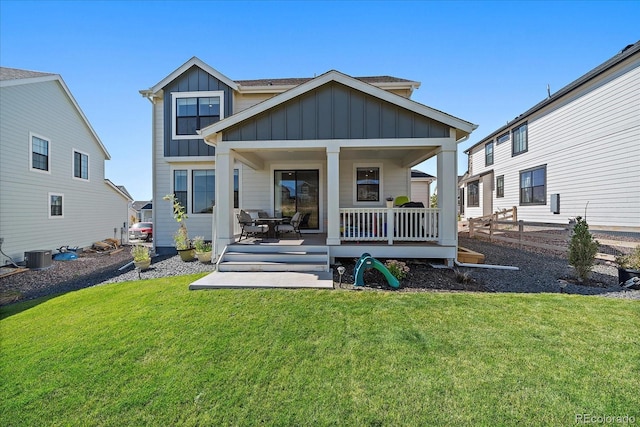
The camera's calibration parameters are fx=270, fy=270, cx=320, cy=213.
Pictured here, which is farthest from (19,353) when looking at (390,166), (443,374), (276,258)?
(390,166)

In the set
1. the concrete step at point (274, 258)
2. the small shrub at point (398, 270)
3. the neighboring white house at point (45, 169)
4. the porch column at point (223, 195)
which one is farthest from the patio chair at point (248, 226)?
the neighboring white house at point (45, 169)

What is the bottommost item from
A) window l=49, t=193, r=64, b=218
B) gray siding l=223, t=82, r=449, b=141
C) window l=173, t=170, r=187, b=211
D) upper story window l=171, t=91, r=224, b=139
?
window l=49, t=193, r=64, b=218

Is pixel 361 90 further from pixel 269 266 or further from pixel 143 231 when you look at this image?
pixel 143 231

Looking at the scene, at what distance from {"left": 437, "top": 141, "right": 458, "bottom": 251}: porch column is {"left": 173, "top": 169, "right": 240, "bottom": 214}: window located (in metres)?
7.32

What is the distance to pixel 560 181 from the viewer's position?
42.1 ft

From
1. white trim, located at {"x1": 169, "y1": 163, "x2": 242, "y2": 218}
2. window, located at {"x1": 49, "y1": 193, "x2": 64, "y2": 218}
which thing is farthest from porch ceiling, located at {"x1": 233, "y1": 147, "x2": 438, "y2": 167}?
window, located at {"x1": 49, "y1": 193, "x2": 64, "y2": 218}

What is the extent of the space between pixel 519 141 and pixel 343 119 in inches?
578

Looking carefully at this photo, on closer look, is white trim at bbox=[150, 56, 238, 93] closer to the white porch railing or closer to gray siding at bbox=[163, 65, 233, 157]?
gray siding at bbox=[163, 65, 233, 157]

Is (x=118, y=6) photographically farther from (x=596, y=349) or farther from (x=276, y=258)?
(x=596, y=349)

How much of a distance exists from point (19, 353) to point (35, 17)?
31.1 feet

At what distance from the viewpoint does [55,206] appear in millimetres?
12055

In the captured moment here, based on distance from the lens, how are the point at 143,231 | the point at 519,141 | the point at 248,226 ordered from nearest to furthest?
the point at 248,226 → the point at 519,141 → the point at 143,231

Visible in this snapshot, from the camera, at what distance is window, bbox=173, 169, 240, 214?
1052cm

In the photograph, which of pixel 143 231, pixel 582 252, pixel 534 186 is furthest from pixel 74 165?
pixel 534 186
